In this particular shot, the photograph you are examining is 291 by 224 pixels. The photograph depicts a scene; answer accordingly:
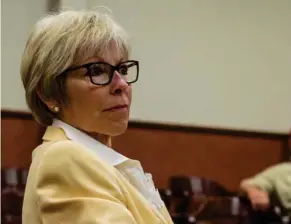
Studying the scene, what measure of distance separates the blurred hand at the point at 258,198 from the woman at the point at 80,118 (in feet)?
6.15

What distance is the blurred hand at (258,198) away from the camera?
281 centimetres

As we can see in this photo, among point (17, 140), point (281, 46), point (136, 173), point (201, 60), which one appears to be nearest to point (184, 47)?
point (201, 60)

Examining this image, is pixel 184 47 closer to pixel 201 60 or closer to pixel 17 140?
pixel 201 60

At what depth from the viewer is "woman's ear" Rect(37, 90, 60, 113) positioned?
3.17 ft

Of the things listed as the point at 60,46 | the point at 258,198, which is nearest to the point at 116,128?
the point at 60,46

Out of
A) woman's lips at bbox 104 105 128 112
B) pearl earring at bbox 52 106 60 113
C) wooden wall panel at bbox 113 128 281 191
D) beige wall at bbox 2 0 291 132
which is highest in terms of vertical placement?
woman's lips at bbox 104 105 128 112

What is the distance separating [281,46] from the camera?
3.94 m

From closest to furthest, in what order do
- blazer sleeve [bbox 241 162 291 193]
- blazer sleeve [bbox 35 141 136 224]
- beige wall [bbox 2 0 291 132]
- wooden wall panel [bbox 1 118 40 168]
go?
blazer sleeve [bbox 35 141 136 224]
blazer sleeve [bbox 241 162 291 193]
wooden wall panel [bbox 1 118 40 168]
beige wall [bbox 2 0 291 132]

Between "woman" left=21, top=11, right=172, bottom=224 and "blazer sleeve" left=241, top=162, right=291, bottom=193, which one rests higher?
"woman" left=21, top=11, right=172, bottom=224

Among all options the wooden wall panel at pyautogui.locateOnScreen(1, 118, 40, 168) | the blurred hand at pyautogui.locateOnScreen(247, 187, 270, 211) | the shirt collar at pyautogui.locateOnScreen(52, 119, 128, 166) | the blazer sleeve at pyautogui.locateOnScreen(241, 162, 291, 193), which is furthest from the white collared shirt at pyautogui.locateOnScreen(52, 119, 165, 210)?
the wooden wall panel at pyautogui.locateOnScreen(1, 118, 40, 168)

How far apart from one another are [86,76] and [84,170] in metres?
0.14

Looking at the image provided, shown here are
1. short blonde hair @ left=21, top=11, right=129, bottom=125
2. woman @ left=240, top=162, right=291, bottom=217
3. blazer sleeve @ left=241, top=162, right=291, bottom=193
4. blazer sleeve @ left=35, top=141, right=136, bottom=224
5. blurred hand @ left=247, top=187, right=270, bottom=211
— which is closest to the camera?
blazer sleeve @ left=35, top=141, right=136, bottom=224

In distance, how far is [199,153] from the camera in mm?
3756

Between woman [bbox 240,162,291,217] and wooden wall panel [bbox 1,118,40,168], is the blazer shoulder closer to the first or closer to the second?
woman [bbox 240,162,291,217]
